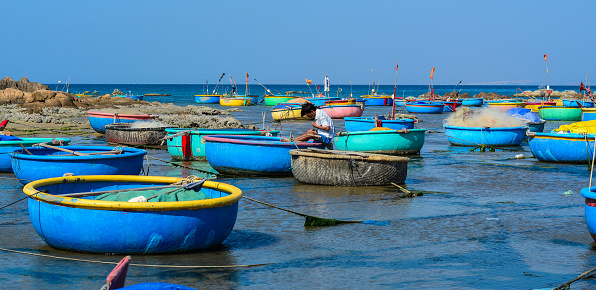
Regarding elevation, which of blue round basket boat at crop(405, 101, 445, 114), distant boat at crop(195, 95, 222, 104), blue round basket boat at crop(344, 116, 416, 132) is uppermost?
blue round basket boat at crop(344, 116, 416, 132)

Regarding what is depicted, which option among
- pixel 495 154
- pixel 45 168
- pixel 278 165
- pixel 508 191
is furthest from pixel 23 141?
pixel 495 154

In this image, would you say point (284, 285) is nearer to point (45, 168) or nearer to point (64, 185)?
point (64, 185)

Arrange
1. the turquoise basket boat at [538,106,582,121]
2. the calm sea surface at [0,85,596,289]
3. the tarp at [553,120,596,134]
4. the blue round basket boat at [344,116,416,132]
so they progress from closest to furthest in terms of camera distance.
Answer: the calm sea surface at [0,85,596,289] < the tarp at [553,120,596,134] < the blue round basket boat at [344,116,416,132] < the turquoise basket boat at [538,106,582,121]

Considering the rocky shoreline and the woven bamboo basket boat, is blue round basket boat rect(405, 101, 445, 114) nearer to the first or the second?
the rocky shoreline

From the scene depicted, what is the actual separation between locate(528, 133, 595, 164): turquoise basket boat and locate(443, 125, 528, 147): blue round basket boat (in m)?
4.62

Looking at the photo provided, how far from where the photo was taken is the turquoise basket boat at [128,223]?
6805mm

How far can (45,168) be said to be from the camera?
10.3 metres

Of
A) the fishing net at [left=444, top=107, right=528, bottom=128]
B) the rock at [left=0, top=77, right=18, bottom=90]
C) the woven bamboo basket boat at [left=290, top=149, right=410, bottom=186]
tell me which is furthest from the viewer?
the rock at [left=0, top=77, right=18, bottom=90]

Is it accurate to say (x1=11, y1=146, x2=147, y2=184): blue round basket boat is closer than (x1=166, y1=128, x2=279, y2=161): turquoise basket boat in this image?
Yes

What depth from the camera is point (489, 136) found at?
22.2 m

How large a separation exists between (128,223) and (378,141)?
12002mm

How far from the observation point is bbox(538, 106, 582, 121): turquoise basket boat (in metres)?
38.5

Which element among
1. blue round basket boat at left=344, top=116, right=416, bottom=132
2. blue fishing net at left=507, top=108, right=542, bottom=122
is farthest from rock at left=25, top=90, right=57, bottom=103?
blue fishing net at left=507, top=108, right=542, bottom=122

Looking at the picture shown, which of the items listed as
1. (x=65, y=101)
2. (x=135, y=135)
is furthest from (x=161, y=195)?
(x=65, y=101)
